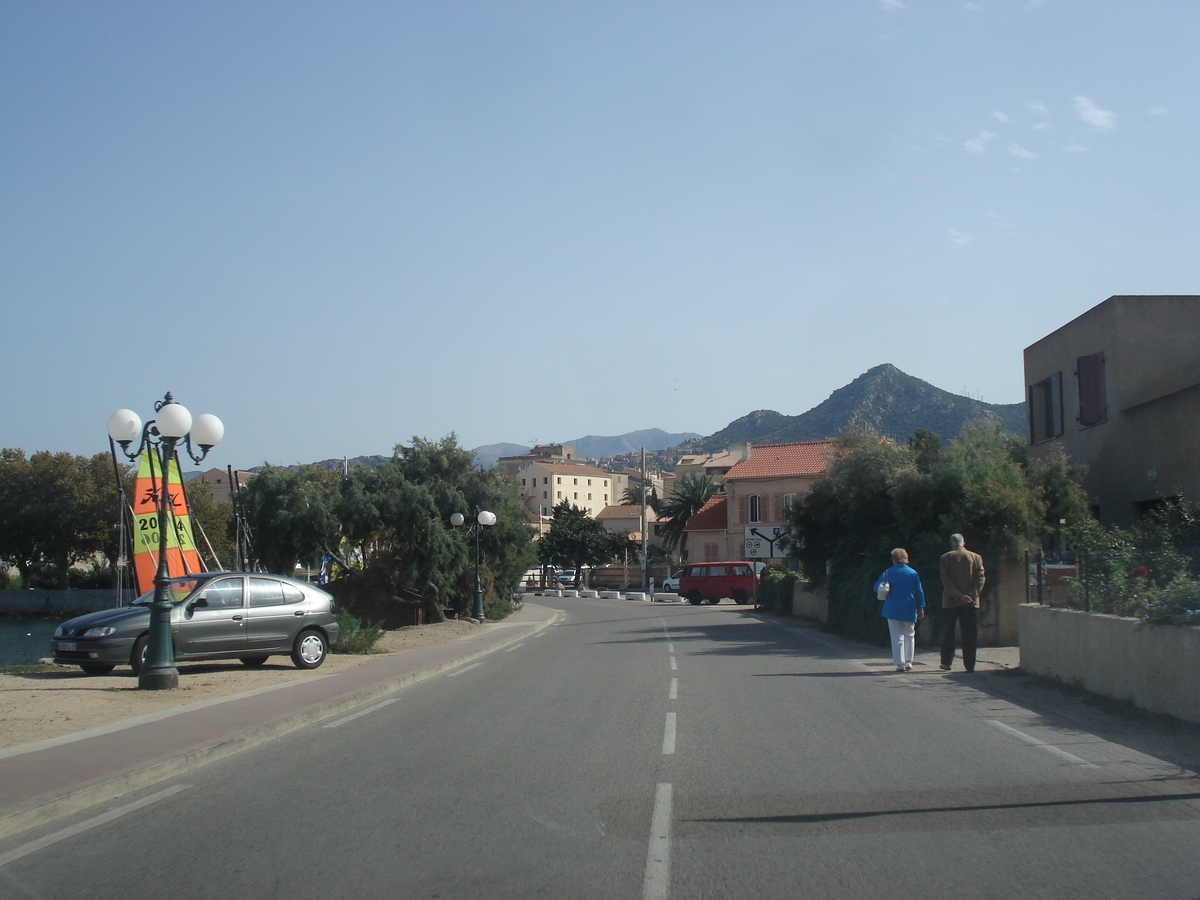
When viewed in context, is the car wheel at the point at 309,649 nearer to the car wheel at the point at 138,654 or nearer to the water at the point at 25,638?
the car wheel at the point at 138,654

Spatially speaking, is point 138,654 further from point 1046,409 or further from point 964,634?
point 1046,409

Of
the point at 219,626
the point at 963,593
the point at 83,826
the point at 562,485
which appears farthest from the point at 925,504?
the point at 562,485

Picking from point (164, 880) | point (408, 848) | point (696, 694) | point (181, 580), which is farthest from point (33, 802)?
point (181, 580)

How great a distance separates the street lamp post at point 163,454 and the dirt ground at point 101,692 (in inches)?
11.4

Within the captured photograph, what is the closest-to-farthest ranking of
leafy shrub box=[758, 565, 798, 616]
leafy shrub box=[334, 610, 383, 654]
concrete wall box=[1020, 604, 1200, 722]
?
concrete wall box=[1020, 604, 1200, 722]
leafy shrub box=[334, 610, 383, 654]
leafy shrub box=[758, 565, 798, 616]

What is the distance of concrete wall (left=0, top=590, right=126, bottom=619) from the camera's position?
2450 inches

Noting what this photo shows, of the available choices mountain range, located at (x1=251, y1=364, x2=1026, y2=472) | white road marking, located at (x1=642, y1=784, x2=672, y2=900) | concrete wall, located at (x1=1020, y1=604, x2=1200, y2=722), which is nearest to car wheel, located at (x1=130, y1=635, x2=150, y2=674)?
white road marking, located at (x1=642, y1=784, x2=672, y2=900)

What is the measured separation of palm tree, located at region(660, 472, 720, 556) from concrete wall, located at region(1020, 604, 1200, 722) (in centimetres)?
5909

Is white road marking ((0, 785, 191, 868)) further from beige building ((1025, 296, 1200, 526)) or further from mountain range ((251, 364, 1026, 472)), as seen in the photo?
mountain range ((251, 364, 1026, 472))

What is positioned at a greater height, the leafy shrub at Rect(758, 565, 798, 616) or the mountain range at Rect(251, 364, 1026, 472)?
the mountain range at Rect(251, 364, 1026, 472)

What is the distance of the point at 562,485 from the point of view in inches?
6201

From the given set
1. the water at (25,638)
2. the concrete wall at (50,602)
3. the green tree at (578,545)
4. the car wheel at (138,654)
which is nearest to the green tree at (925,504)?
the car wheel at (138,654)

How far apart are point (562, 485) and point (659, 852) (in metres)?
152

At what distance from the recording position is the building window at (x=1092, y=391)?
23.6 m
